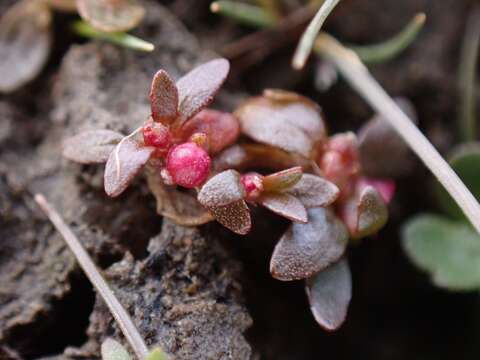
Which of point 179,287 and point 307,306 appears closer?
point 179,287

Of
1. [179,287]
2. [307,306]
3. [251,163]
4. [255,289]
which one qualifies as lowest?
[307,306]

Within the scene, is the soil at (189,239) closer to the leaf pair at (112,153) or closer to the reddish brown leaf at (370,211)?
the leaf pair at (112,153)

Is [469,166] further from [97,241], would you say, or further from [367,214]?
[97,241]

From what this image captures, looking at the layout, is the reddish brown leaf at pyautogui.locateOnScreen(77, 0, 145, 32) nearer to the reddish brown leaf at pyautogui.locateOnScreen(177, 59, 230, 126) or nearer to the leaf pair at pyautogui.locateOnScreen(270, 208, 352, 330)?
the reddish brown leaf at pyautogui.locateOnScreen(177, 59, 230, 126)

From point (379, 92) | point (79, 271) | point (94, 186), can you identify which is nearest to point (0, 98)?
point (94, 186)

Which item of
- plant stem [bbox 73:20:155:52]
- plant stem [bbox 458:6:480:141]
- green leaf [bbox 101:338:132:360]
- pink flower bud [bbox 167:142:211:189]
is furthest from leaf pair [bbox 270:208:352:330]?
plant stem [bbox 458:6:480:141]

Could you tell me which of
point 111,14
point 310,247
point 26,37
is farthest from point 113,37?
point 310,247

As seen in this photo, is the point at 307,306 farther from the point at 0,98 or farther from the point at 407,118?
the point at 0,98
